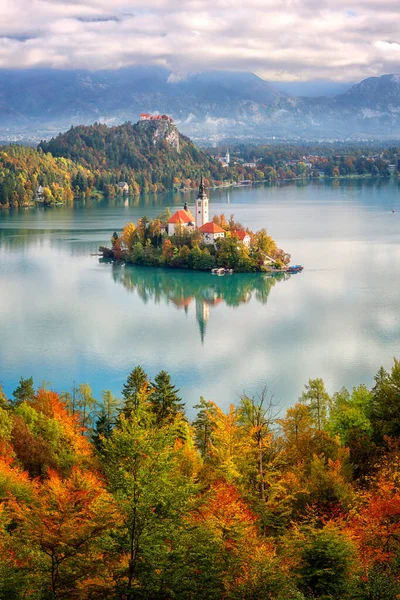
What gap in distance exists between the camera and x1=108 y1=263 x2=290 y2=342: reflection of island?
22.2m

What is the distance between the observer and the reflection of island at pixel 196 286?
2220 cm

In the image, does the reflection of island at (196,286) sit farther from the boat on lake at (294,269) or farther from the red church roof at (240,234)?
the red church roof at (240,234)

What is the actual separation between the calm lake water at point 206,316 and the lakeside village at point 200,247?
0.68 meters

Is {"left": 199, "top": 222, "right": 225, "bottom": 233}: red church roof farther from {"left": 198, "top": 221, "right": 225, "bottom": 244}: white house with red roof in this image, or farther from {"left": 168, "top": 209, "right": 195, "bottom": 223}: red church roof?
{"left": 168, "top": 209, "right": 195, "bottom": 223}: red church roof

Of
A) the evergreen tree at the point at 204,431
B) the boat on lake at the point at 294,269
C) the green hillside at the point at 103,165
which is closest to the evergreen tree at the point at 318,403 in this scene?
the evergreen tree at the point at 204,431

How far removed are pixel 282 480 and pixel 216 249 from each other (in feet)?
65.7

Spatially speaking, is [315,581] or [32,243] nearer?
[315,581]

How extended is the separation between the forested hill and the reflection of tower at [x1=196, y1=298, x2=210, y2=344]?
38.8 meters

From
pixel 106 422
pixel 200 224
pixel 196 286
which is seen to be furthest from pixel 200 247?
pixel 106 422

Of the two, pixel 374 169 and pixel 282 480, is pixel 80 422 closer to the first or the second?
pixel 282 480

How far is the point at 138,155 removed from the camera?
72.4 m

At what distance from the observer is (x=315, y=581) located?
5.40 metres

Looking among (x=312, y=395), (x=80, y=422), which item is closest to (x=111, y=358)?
(x=80, y=422)

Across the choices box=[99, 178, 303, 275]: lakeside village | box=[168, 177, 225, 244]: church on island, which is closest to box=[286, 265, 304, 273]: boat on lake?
box=[99, 178, 303, 275]: lakeside village
